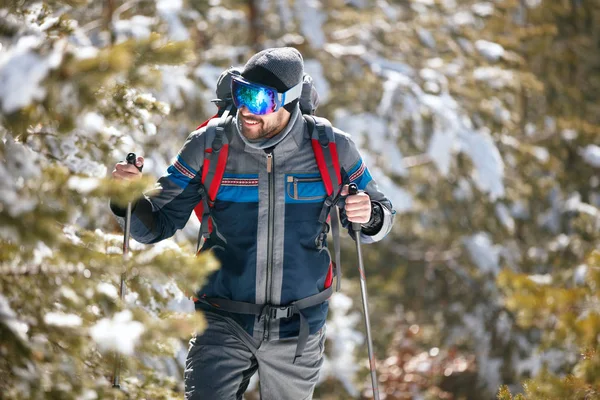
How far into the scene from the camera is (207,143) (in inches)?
144

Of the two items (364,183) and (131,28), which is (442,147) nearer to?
(131,28)

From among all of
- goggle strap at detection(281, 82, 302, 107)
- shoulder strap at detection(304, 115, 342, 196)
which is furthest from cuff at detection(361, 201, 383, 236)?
goggle strap at detection(281, 82, 302, 107)

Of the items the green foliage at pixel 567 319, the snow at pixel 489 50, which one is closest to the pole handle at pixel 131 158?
the green foliage at pixel 567 319

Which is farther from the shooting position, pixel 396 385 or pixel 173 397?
pixel 396 385

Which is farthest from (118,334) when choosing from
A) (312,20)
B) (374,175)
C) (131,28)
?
(312,20)

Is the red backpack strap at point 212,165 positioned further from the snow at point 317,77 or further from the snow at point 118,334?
the snow at point 317,77

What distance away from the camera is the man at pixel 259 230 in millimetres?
3570

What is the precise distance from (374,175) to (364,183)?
3.47 meters

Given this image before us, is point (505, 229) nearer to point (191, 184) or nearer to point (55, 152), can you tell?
point (191, 184)

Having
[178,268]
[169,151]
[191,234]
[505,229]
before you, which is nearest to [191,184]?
[178,268]

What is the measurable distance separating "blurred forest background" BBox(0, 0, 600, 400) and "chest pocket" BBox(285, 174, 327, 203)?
674mm

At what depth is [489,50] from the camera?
8562 millimetres

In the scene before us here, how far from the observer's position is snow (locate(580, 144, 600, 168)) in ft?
33.8

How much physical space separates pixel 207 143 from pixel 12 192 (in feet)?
5.80
